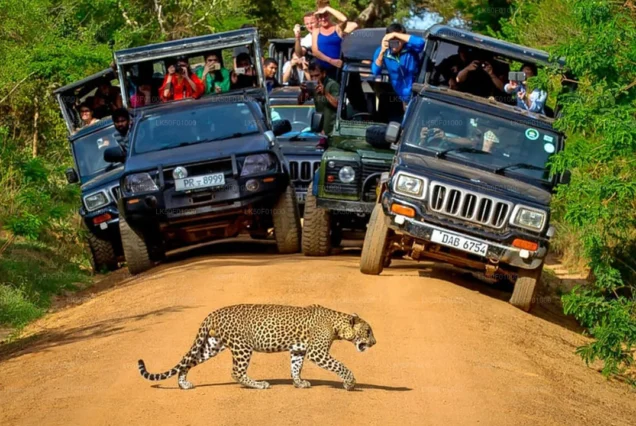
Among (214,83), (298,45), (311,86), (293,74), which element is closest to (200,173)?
(311,86)

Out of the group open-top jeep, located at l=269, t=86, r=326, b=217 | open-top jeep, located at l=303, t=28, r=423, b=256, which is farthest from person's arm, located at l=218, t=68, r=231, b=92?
open-top jeep, located at l=303, t=28, r=423, b=256

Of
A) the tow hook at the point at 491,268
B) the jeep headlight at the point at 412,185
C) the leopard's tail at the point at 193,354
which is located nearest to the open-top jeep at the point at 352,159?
the jeep headlight at the point at 412,185

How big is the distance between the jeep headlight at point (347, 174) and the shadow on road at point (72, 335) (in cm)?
337

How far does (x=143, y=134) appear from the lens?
52.2ft

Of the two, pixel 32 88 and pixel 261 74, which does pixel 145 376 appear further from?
pixel 32 88

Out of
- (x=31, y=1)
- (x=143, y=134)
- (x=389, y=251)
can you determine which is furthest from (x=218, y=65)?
(x=31, y=1)

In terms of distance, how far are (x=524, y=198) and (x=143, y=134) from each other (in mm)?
5177

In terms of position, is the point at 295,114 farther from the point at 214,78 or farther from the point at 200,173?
the point at 200,173

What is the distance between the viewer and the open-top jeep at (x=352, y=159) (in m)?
14.9

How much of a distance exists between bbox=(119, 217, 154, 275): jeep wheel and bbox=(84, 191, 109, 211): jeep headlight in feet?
5.74

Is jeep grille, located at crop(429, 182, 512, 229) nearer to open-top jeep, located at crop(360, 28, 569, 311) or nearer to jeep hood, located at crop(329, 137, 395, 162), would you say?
open-top jeep, located at crop(360, 28, 569, 311)

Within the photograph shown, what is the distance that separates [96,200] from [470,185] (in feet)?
21.3

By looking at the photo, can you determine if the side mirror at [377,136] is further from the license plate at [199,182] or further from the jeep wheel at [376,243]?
the license plate at [199,182]

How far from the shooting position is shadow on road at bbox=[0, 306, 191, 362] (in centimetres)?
1151
